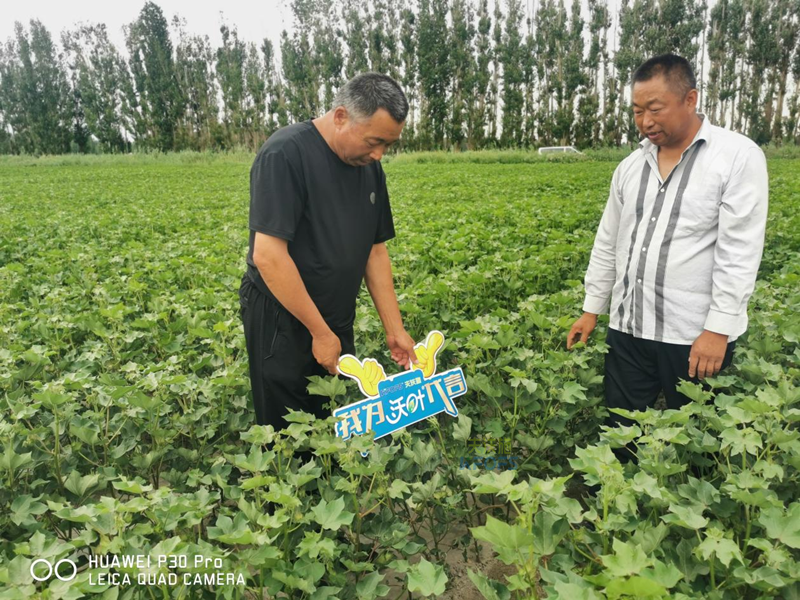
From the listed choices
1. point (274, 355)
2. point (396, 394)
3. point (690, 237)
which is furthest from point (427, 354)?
point (690, 237)

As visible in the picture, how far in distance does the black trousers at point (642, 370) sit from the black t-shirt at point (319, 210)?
1174 millimetres

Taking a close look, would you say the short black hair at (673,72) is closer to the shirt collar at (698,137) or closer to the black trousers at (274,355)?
the shirt collar at (698,137)

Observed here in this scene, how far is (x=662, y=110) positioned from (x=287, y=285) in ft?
4.97

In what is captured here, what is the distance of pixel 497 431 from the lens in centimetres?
242

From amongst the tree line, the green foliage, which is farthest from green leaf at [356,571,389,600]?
the tree line

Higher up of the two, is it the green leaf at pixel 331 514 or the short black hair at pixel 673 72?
the short black hair at pixel 673 72

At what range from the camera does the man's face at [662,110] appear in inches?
88.3

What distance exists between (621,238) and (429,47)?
4122cm

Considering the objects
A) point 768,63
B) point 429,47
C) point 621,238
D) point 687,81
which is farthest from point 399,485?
point 768,63

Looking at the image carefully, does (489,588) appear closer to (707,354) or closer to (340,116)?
(707,354)

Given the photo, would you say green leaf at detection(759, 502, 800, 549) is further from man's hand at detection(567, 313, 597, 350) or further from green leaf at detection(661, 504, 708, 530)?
man's hand at detection(567, 313, 597, 350)

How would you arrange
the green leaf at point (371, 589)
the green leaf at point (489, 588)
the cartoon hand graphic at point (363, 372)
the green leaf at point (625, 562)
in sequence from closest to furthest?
the green leaf at point (625, 562) < the green leaf at point (489, 588) < the green leaf at point (371, 589) < the cartoon hand graphic at point (363, 372)

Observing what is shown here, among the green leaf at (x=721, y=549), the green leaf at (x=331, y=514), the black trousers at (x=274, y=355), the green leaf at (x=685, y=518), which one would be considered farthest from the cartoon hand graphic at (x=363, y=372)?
the green leaf at (x=721, y=549)

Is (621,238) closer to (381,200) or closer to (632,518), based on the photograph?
(381,200)
